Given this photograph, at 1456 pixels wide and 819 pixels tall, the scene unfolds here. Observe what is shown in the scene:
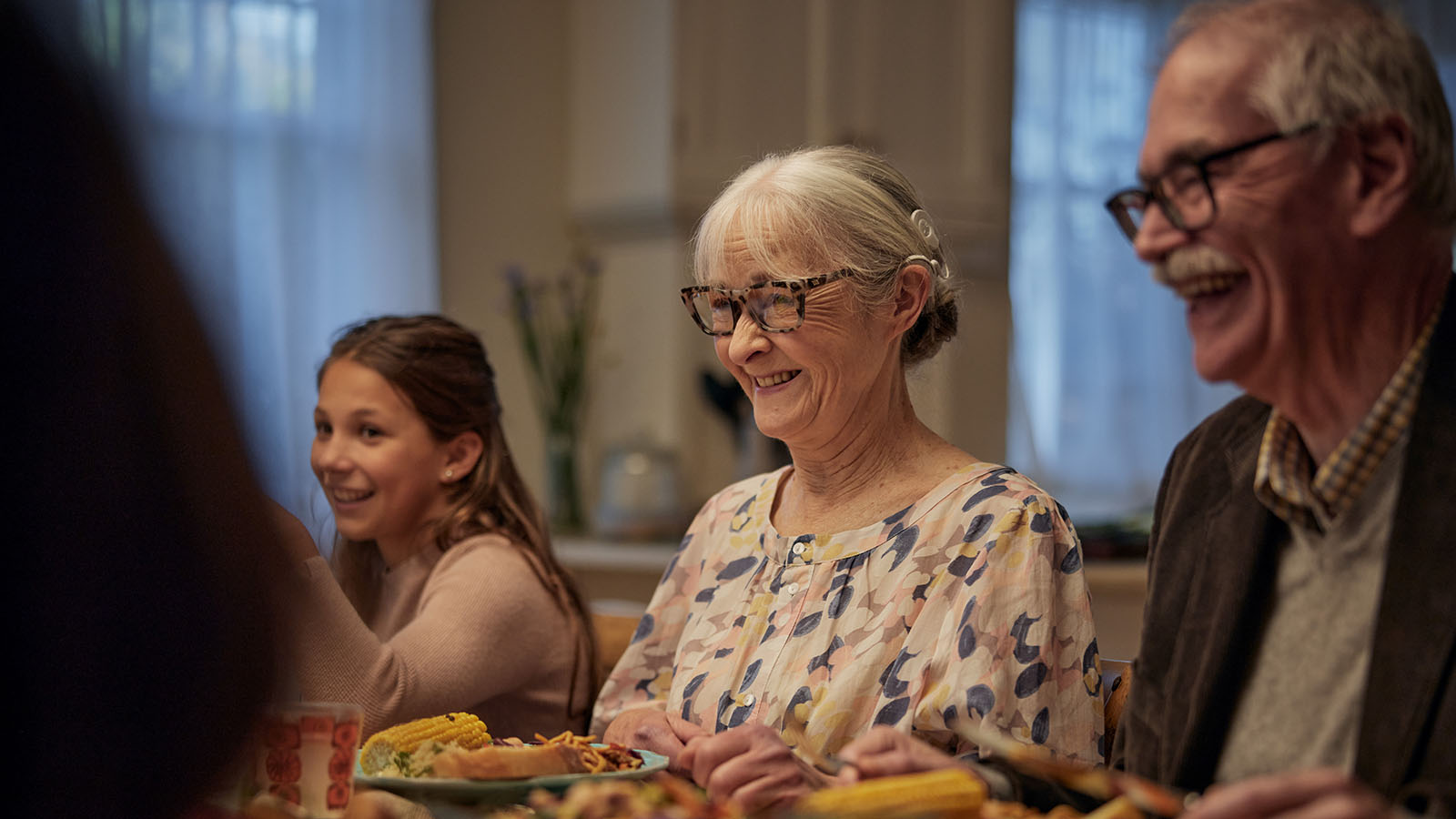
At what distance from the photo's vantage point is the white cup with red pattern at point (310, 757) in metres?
1.16

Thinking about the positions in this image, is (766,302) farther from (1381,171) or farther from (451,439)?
(1381,171)

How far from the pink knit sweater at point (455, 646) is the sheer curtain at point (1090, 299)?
10.2 feet

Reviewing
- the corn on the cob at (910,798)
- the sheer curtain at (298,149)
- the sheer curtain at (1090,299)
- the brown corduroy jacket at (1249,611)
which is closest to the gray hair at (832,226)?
the brown corduroy jacket at (1249,611)

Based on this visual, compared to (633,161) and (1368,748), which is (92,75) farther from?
(633,161)

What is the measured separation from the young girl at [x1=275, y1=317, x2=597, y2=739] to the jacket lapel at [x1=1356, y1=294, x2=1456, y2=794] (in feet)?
→ 3.87

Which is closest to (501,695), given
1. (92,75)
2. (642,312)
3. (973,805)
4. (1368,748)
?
(973,805)

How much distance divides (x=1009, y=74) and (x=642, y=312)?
4.65 ft

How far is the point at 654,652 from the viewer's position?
6.15ft

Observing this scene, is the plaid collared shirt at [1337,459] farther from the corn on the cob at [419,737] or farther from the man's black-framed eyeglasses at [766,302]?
the corn on the cob at [419,737]

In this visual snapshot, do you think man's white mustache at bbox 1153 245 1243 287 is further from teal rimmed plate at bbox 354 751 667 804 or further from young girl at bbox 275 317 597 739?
young girl at bbox 275 317 597 739

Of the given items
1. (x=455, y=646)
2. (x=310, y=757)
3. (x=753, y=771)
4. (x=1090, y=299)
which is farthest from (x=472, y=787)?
(x=1090, y=299)

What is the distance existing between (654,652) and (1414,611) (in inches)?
42.0

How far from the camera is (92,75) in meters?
0.69

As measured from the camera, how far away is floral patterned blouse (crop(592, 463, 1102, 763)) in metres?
1.48
